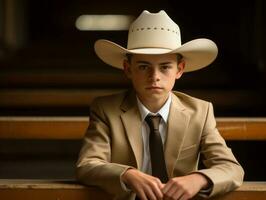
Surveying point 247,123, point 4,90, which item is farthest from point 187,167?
point 4,90

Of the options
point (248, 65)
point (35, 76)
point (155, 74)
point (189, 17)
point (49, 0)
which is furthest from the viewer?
point (49, 0)

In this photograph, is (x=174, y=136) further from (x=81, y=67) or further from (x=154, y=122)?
(x=81, y=67)

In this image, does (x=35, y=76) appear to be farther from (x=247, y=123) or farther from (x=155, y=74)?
(x=155, y=74)

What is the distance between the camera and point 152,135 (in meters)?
1.70

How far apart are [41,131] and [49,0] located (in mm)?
5260

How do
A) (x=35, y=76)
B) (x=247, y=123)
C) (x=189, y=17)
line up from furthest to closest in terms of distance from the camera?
(x=189, y=17), (x=35, y=76), (x=247, y=123)

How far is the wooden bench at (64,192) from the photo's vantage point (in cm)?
164

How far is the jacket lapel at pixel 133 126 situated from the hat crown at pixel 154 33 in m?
0.18

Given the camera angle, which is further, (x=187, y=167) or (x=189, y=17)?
(x=189, y=17)

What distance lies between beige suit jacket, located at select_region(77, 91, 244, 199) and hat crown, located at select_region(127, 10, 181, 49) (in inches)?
6.8

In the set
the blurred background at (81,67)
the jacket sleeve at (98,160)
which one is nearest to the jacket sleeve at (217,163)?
the jacket sleeve at (98,160)

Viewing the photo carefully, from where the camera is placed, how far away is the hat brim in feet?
5.48

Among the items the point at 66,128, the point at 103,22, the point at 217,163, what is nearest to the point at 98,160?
the point at 217,163

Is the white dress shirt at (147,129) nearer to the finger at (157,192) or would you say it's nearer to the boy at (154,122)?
the boy at (154,122)
